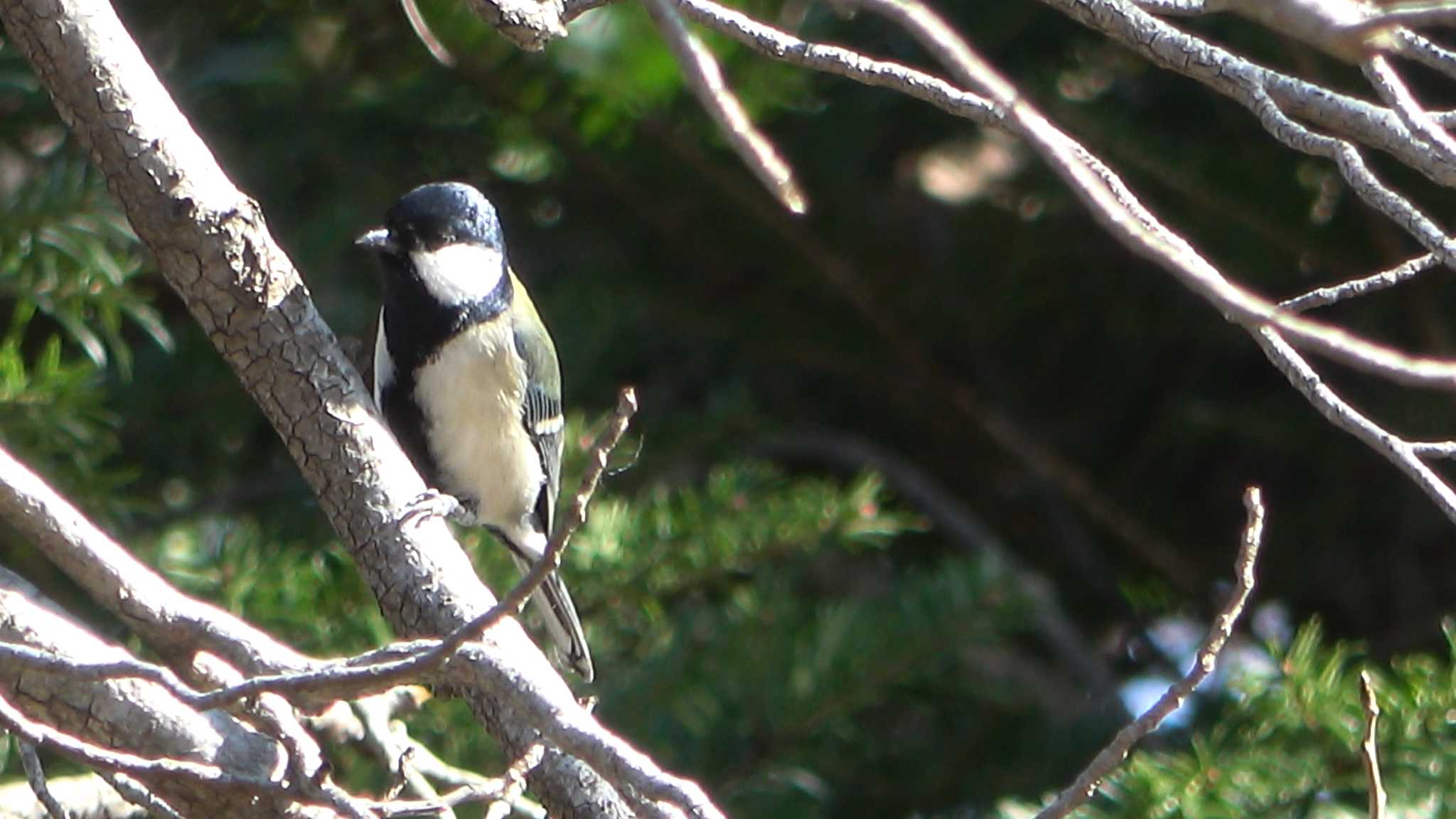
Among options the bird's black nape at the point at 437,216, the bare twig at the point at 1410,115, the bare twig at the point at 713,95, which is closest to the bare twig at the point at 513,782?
the bare twig at the point at 713,95

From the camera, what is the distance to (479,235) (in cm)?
→ 204

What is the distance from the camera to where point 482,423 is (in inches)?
85.4

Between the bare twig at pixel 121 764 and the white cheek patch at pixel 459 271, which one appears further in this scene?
the white cheek patch at pixel 459 271

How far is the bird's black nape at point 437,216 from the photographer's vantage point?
6.51ft

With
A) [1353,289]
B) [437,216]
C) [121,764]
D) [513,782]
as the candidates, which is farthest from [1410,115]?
A: [437,216]

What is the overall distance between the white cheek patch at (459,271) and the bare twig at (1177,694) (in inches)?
47.5

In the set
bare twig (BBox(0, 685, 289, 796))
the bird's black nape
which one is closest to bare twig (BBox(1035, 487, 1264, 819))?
bare twig (BBox(0, 685, 289, 796))

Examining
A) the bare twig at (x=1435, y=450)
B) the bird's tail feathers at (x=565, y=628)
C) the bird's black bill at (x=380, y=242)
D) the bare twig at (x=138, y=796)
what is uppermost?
the bird's black bill at (x=380, y=242)

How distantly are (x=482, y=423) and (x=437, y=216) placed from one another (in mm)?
301

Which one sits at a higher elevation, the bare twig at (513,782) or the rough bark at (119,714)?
the bare twig at (513,782)

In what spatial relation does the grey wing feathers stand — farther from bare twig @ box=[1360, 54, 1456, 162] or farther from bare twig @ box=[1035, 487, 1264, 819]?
bare twig @ box=[1360, 54, 1456, 162]

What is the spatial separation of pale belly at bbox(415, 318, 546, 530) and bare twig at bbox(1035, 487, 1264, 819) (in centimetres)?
126

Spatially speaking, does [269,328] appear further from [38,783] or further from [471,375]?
[471,375]

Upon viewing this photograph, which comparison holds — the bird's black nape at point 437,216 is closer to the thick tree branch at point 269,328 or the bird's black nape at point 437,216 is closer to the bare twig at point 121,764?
the thick tree branch at point 269,328
